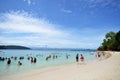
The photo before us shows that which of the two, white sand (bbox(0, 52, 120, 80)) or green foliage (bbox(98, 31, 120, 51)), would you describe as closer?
white sand (bbox(0, 52, 120, 80))

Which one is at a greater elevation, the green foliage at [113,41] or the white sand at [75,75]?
the green foliage at [113,41]

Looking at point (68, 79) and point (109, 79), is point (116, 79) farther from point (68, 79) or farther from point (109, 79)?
point (68, 79)

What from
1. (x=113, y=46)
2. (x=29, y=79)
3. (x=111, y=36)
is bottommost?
(x=29, y=79)

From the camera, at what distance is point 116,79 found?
1202 cm

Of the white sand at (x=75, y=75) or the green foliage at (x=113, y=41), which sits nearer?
the white sand at (x=75, y=75)

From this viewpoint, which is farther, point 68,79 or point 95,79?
point 68,79

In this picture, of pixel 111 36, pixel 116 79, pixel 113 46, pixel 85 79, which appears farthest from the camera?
pixel 111 36

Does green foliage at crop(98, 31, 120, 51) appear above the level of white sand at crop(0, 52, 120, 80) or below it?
above

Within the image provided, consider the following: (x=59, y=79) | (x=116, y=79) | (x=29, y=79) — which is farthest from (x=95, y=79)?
(x=29, y=79)

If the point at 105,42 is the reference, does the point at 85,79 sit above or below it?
below

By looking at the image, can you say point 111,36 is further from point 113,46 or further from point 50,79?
point 50,79

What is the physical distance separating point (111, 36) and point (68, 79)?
352 ft

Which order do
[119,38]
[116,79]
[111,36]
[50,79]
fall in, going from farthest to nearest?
1. [111,36]
2. [119,38]
3. [50,79]
4. [116,79]

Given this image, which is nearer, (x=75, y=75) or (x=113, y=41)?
(x=75, y=75)
